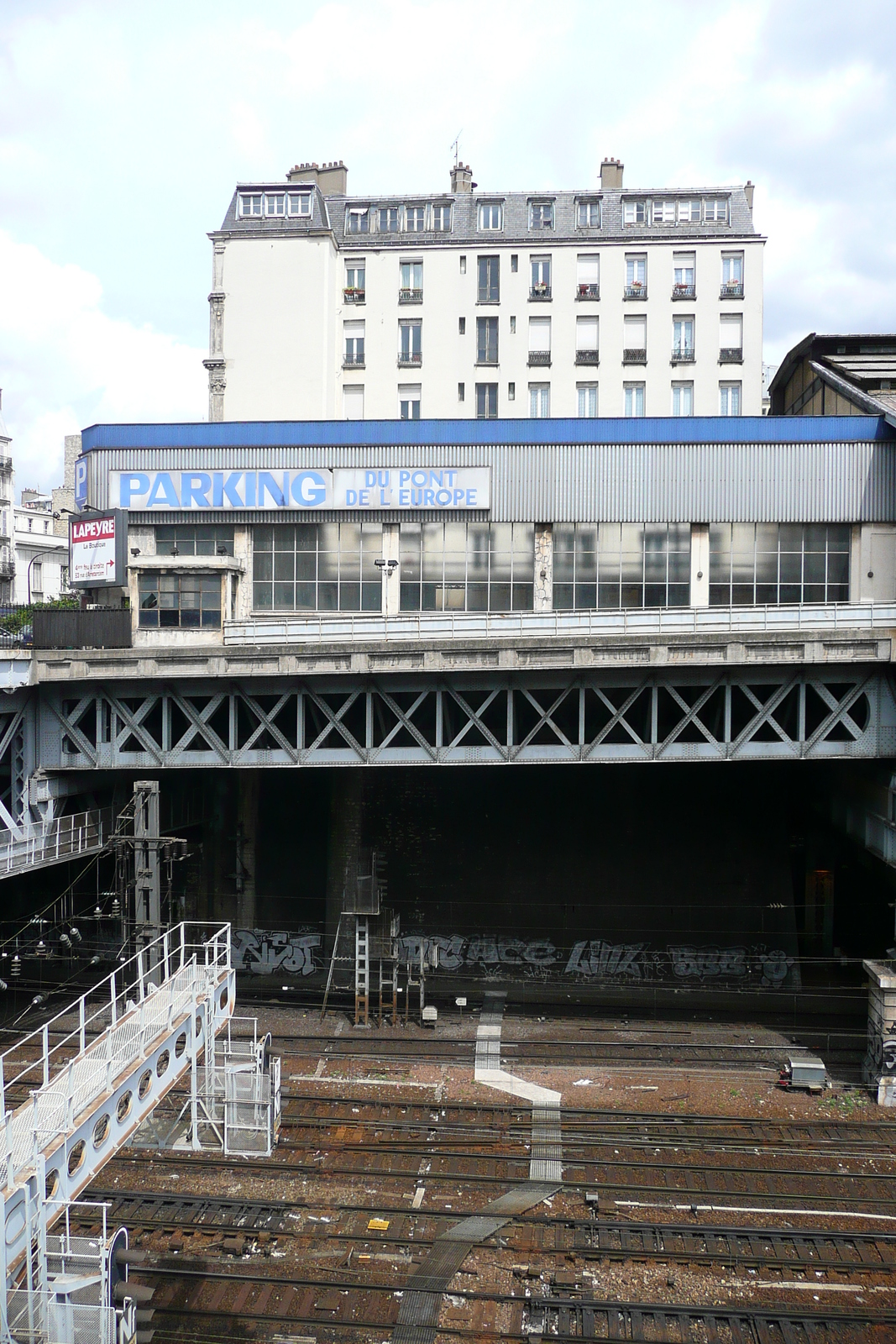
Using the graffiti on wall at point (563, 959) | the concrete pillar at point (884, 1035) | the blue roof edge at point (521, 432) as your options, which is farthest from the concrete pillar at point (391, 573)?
the concrete pillar at point (884, 1035)

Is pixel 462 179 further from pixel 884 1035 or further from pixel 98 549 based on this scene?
pixel 884 1035

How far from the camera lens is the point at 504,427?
108 feet

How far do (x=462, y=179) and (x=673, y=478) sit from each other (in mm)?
28532

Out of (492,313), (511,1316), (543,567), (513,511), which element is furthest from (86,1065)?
(492,313)

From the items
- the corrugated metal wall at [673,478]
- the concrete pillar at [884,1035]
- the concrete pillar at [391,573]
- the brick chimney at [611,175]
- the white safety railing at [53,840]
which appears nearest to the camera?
the concrete pillar at [884,1035]

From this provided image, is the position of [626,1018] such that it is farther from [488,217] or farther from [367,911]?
[488,217]

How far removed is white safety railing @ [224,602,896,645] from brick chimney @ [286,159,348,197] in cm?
3580

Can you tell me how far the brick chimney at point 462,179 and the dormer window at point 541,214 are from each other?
407 cm

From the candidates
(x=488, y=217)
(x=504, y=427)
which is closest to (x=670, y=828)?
(x=504, y=427)

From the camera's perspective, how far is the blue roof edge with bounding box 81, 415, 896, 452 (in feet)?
105

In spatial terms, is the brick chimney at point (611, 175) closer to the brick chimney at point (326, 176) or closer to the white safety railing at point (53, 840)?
the brick chimney at point (326, 176)

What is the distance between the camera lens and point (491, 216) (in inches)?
1976

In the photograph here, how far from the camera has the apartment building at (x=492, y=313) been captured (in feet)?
154

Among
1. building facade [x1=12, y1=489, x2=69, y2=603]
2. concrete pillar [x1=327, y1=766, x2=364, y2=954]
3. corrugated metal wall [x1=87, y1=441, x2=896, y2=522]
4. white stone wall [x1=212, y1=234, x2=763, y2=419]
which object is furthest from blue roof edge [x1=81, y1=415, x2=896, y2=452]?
building facade [x1=12, y1=489, x2=69, y2=603]
